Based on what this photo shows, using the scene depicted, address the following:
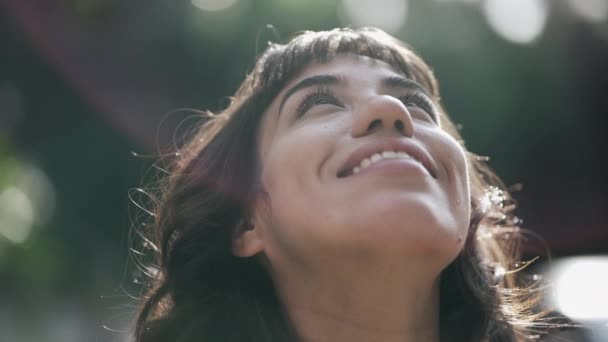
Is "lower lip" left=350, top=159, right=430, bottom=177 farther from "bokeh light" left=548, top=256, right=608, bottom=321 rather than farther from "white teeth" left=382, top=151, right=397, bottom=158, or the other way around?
"bokeh light" left=548, top=256, right=608, bottom=321

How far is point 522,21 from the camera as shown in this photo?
682cm

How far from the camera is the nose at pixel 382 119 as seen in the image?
238cm

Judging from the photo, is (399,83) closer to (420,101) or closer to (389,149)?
(420,101)

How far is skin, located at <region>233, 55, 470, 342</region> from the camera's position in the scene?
87.7 inches

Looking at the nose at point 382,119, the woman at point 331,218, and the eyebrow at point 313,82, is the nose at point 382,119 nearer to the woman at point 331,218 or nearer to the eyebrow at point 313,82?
the woman at point 331,218

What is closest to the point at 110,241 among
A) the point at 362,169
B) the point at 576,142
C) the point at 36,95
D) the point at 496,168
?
the point at 36,95

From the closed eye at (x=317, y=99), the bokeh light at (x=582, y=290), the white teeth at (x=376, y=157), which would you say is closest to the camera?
the white teeth at (x=376, y=157)

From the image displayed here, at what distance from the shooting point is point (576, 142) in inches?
260

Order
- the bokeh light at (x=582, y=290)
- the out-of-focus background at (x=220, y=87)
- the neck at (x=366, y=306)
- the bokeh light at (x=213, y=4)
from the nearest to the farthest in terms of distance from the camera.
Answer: the neck at (x=366, y=306)
the bokeh light at (x=582, y=290)
the out-of-focus background at (x=220, y=87)
the bokeh light at (x=213, y=4)

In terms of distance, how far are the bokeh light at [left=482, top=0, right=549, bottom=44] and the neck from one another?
15.8 ft

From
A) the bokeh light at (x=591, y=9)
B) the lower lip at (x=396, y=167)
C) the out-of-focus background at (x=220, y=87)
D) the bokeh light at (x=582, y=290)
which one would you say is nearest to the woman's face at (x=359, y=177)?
the lower lip at (x=396, y=167)

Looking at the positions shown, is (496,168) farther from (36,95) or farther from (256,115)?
(36,95)

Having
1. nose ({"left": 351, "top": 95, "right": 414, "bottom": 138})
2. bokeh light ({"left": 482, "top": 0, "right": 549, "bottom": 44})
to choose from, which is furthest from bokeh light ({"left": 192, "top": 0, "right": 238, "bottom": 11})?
nose ({"left": 351, "top": 95, "right": 414, "bottom": 138})

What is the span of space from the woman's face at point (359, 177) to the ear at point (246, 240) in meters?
0.04
